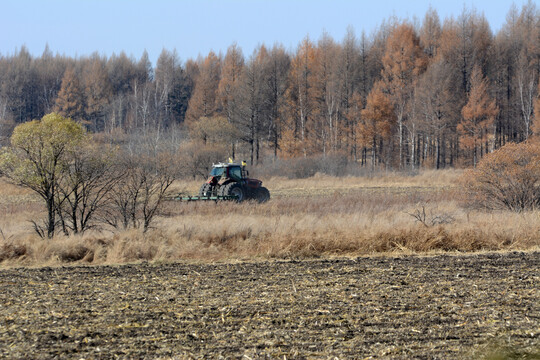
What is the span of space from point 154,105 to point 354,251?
59873mm

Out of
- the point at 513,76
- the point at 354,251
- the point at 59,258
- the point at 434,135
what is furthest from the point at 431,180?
the point at 59,258

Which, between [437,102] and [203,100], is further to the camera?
[203,100]

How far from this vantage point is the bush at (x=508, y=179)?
2078 cm

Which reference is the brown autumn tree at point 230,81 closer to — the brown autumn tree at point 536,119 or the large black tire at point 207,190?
the brown autumn tree at point 536,119

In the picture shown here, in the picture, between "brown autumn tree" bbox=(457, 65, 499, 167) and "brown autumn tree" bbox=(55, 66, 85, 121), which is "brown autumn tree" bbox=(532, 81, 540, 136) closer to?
"brown autumn tree" bbox=(457, 65, 499, 167)

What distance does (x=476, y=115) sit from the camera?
49000 mm

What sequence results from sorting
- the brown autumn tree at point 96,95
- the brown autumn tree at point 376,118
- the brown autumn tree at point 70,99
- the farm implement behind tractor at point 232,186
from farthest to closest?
the brown autumn tree at point 96,95
the brown autumn tree at point 70,99
the brown autumn tree at point 376,118
the farm implement behind tractor at point 232,186

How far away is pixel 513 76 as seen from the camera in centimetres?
5581

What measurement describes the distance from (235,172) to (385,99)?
2700 cm

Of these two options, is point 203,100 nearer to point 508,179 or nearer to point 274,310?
point 508,179

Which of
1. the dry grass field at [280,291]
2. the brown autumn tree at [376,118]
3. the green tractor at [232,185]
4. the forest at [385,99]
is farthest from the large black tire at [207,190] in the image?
the brown autumn tree at [376,118]

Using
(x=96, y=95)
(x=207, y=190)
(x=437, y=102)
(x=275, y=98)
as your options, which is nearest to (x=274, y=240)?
(x=207, y=190)

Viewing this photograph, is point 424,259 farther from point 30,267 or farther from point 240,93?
point 240,93

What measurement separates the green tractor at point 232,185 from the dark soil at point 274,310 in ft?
47.4
